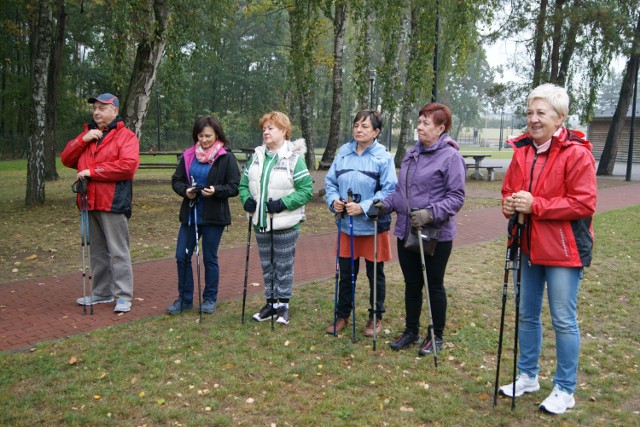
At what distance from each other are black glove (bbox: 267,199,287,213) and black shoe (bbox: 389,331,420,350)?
1.53m

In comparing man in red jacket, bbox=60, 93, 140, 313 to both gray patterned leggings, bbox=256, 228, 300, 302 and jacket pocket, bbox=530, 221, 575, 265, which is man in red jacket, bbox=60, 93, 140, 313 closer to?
gray patterned leggings, bbox=256, 228, 300, 302

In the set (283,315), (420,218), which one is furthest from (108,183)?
(420,218)

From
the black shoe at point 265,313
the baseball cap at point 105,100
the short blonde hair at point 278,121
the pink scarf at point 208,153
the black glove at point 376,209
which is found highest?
the baseball cap at point 105,100

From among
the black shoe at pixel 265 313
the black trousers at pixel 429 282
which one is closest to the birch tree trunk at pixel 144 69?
the black shoe at pixel 265 313

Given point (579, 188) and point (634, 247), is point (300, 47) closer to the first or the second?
point (634, 247)

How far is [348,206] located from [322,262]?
3389 mm

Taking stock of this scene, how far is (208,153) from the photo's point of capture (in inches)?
223

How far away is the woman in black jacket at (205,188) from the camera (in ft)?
18.5

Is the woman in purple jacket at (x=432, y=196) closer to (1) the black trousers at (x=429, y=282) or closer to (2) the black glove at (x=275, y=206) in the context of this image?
(1) the black trousers at (x=429, y=282)

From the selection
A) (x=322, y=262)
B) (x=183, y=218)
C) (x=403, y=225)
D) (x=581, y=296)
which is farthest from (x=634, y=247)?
(x=183, y=218)

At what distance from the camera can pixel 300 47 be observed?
13414mm

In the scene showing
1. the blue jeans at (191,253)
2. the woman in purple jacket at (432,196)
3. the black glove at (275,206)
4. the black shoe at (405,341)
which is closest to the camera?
the woman in purple jacket at (432,196)

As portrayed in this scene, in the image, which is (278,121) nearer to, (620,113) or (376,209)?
(376,209)

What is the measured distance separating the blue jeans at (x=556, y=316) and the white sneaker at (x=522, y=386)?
42 millimetres
